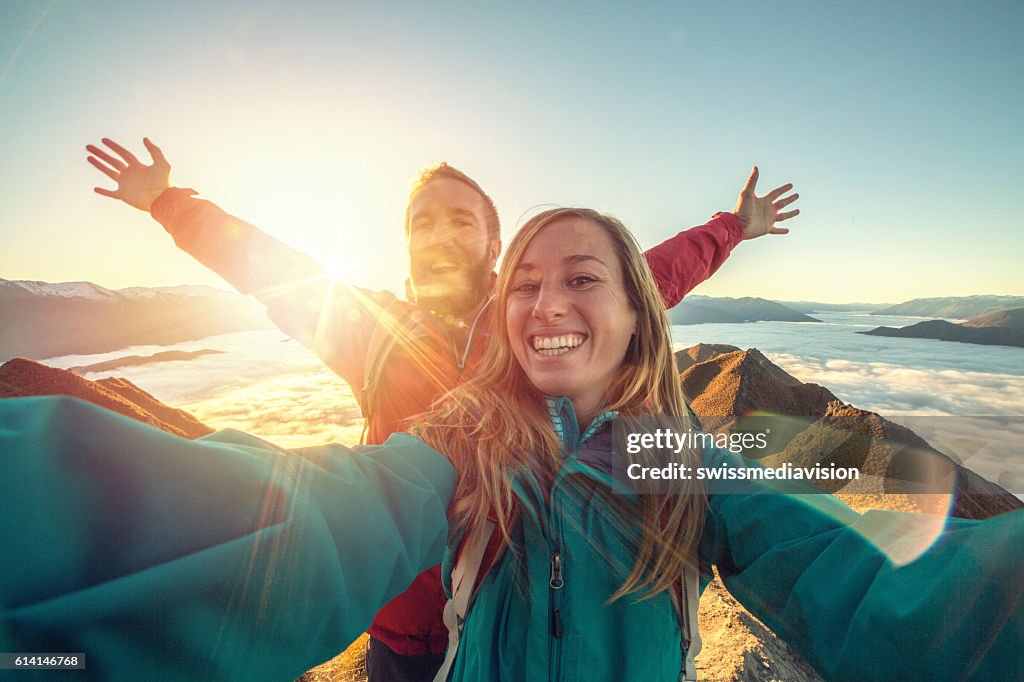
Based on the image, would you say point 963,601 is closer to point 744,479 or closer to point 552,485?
point 744,479

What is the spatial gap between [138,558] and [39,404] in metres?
0.32

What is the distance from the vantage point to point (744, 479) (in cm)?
183

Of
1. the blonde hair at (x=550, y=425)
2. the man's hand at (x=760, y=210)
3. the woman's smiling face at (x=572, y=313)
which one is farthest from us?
the man's hand at (x=760, y=210)

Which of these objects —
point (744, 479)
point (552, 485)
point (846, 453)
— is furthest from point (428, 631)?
point (846, 453)

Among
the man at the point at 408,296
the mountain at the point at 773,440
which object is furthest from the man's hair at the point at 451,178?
the mountain at the point at 773,440

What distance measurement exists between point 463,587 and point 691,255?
4437 millimetres

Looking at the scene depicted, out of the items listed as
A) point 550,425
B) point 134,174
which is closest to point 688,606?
point 550,425

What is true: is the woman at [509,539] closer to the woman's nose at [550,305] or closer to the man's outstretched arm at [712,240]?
the woman's nose at [550,305]

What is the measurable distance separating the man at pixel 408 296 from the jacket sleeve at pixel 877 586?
200 cm

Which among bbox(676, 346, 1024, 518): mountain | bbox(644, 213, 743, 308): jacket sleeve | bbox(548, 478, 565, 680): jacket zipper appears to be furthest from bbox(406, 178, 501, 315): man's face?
bbox(676, 346, 1024, 518): mountain

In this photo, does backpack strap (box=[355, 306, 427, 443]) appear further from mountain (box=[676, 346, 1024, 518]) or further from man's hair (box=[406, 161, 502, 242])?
mountain (box=[676, 346, 1024, 518])

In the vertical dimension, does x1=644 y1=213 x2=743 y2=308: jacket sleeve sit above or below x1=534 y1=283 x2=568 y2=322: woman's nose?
above

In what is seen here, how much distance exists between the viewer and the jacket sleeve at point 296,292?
3.07 m

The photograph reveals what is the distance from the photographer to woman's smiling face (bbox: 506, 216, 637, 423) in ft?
6.85
